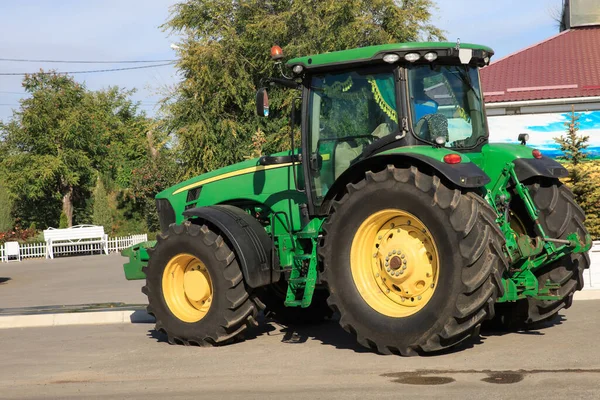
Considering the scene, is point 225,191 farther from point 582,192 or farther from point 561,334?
point 582,192

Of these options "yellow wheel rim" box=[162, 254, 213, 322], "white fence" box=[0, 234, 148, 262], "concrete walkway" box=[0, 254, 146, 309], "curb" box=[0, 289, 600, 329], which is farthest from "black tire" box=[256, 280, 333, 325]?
"white fence" box=[0, 234, 148, 262]

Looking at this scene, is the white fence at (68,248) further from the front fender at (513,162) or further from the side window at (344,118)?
the front fender at (513,162)

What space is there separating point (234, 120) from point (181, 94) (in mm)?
2217

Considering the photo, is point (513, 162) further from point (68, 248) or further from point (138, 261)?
point (68, 248)

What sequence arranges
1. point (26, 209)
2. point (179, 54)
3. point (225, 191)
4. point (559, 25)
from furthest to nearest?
1. point (26, 209)
2. point (559, 25)
3. point (179, 54)
4. point (225, 191)

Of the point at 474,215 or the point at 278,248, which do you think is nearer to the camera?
the point at 474,215

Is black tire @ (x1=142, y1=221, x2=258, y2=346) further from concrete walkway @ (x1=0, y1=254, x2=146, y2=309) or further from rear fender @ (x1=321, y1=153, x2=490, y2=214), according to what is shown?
concrete walkway @ (x1=0, y1=254, x2=146, y2=309)

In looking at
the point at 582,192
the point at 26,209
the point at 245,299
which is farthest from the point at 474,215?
the point at 26,209

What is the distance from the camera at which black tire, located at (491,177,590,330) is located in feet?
→ 27.0

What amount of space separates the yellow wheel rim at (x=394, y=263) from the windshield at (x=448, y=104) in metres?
0.92

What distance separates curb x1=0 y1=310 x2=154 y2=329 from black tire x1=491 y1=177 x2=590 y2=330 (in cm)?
515

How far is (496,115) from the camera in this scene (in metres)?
22.8

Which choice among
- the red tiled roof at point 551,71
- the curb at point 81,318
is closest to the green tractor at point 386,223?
the curb at point 81,318

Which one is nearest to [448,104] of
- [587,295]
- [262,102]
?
[262,102]
